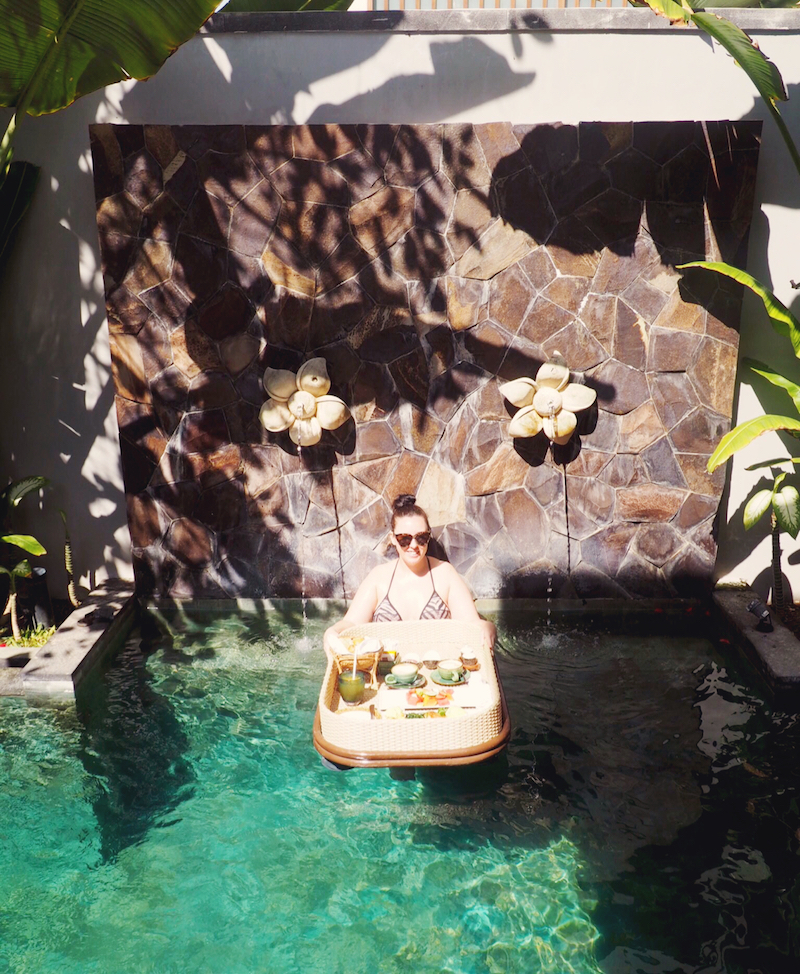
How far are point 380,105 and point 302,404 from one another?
2369 mm

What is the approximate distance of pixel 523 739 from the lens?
5773mm

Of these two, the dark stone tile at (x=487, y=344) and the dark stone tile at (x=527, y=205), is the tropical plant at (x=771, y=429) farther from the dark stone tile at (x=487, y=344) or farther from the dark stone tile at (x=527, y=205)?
the dark stone tile at (x=487, y=344)

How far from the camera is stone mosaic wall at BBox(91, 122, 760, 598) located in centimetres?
678

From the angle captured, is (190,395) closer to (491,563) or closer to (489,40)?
(491,563)

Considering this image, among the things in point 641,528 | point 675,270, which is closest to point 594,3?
point 675,270

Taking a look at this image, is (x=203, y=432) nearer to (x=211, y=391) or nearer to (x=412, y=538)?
(x=211, y=391)

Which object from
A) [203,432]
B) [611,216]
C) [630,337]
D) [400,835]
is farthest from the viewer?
[203,432]

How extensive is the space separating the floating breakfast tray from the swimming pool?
2.50 feet

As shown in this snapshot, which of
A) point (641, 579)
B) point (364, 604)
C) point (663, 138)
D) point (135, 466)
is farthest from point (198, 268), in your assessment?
point (641, 579)

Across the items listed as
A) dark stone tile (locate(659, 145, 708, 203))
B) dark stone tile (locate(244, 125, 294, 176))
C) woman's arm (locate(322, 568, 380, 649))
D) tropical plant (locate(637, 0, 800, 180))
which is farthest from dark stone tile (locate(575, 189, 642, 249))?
woman's arm (locate(322, 568, 380, 649))

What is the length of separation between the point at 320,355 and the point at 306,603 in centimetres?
218

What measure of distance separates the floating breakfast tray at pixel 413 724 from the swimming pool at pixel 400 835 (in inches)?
30.0

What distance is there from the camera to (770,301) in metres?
6.14

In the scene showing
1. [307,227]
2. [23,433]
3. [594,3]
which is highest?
[594,3]
